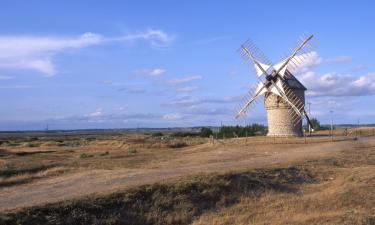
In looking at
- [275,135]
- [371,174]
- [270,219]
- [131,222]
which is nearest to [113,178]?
[131,222]

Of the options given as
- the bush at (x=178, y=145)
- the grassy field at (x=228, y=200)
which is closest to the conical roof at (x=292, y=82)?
the bush at (x=178, y=145)

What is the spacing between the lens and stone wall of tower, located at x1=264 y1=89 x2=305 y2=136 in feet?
172

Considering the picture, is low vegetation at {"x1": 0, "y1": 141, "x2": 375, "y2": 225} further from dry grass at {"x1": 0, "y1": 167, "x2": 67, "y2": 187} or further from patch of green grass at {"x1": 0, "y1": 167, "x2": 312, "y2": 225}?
dry grass at {"x1": 0, "y1": 167, "x2": 67, "y2": 187}

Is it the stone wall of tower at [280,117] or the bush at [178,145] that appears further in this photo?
the bush at [178,145]

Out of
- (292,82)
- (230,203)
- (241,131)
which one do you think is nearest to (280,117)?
(292,82)

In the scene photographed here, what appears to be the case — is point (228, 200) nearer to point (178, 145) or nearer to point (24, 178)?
point (24, 178)

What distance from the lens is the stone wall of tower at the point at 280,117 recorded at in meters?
52.3

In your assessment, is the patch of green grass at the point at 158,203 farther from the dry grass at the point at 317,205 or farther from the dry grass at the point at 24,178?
the dry grass at the point at 24,178

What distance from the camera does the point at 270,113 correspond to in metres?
53.9

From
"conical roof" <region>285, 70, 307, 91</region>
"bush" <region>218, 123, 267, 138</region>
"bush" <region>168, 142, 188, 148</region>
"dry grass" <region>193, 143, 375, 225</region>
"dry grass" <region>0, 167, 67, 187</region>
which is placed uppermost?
"conical roof" <region>285, 70, 307, 91</region>

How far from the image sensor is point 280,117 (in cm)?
5288

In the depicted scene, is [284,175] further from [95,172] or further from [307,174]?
[95,172]

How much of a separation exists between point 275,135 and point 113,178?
33058 mm

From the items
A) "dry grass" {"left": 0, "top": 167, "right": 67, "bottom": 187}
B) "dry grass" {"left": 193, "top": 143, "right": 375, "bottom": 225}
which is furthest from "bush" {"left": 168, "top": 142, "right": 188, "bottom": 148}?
"dry grass" {"left": 193, "top": 143, "right": 375, "bottom": 225}
